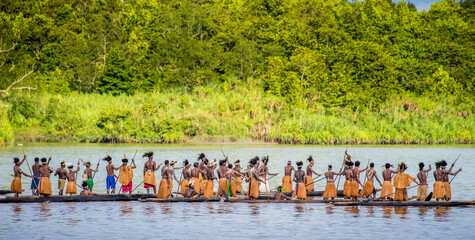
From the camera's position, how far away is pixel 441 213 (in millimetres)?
25266

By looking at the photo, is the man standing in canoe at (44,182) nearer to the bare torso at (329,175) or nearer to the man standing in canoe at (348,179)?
the bare torso at (329,175)

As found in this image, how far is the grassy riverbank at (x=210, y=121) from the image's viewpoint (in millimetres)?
68562

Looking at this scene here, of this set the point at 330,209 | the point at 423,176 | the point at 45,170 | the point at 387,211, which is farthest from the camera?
the point at 45,170

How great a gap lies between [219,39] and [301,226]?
65.9 metres

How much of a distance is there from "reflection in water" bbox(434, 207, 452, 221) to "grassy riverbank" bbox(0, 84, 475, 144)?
42160 millimetres

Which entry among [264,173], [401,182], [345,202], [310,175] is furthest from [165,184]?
[401,182]

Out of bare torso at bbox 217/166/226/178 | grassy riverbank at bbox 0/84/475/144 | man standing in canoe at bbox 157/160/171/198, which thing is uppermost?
grassy riverbank at bbox 0/84/475/144

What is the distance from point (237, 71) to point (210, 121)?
652 inches

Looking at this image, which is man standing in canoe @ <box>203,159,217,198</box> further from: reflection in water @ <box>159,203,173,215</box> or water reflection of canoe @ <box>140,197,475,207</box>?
reflection in water @ <box>159,203,173,215</box>

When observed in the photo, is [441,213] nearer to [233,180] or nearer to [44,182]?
[233,180]

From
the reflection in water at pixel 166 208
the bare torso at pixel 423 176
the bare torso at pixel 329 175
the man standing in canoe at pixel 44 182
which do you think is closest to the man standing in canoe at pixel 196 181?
the reflection in water at pixel 166 208

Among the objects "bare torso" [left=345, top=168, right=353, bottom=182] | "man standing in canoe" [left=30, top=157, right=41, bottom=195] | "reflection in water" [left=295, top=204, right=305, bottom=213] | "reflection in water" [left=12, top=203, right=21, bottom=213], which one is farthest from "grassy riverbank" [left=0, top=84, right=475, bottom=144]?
"bare torso" [left=345, top=168, right=353, bottom=182]

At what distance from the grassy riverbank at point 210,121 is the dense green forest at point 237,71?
14 centimetres

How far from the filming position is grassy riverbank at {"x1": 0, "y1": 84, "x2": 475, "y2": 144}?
68562 mm
